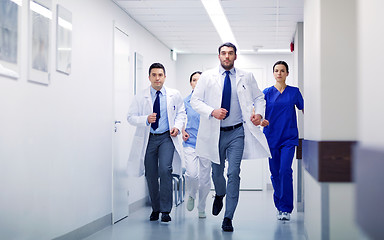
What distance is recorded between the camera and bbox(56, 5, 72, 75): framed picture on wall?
4520 millimetres

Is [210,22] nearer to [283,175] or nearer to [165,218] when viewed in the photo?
[283,175]

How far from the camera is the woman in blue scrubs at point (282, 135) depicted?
19.2 ft

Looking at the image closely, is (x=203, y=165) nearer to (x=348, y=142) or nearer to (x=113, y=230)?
(x=113, y=230)

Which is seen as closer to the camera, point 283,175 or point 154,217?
point 283,175

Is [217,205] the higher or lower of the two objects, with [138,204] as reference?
higher

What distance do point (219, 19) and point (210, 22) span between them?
150 millimetres

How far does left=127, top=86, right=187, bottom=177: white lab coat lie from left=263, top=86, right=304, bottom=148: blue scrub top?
99 cm

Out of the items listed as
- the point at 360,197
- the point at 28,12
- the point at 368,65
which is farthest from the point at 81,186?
the point at 360,197

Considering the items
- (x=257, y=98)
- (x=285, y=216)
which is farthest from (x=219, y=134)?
(x=285, y=216)

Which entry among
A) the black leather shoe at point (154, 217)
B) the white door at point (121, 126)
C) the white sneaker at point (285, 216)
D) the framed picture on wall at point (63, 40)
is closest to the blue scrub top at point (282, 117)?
the white sneaker at point (285, 216)

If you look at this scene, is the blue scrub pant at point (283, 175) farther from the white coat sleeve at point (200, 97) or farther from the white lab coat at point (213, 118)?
the white coat sleeve at point (200, 97)

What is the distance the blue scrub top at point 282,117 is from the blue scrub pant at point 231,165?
30.2 inches

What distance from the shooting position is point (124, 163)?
656 cm

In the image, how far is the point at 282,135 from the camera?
19.5 ft
